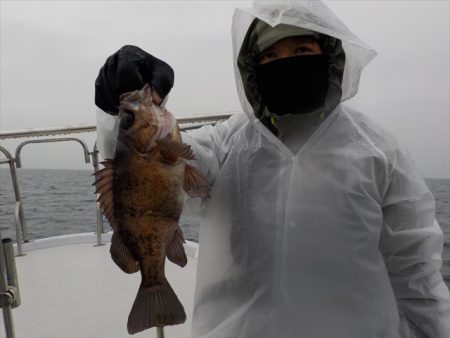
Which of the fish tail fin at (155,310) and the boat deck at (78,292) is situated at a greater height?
the fish tail fin at (155,310)

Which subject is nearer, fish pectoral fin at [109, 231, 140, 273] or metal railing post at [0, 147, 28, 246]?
fish pectoral fin at [109, 231, 140, 273]

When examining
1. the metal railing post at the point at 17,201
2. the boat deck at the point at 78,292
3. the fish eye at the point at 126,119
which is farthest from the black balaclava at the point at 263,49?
the metal railing post at the point at 17,201

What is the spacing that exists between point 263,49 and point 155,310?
1110mm

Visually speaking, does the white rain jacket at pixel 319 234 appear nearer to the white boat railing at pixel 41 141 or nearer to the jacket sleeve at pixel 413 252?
the jacket sleeve at pixel 413 252

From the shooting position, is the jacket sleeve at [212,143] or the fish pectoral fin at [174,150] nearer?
the fish pectoral fin at [174,150]

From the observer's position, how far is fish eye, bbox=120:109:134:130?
4.73 feet

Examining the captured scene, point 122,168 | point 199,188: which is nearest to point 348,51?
point 199,188

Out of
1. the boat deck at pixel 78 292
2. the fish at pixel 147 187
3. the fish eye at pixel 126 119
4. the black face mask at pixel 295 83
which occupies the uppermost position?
the black face mask at pixel 295 83

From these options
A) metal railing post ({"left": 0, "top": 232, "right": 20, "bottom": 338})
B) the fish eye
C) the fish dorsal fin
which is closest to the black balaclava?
the fish eye

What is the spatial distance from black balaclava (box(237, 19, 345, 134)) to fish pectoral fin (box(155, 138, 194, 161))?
474 mm

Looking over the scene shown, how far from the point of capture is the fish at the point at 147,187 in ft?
4.66

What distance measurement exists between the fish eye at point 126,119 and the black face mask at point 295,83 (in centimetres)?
59

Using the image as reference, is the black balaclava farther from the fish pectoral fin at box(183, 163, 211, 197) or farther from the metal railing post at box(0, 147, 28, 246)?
the metal railing post at box(0, 147, 28, 246)

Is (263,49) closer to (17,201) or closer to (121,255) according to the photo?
(121,255)
